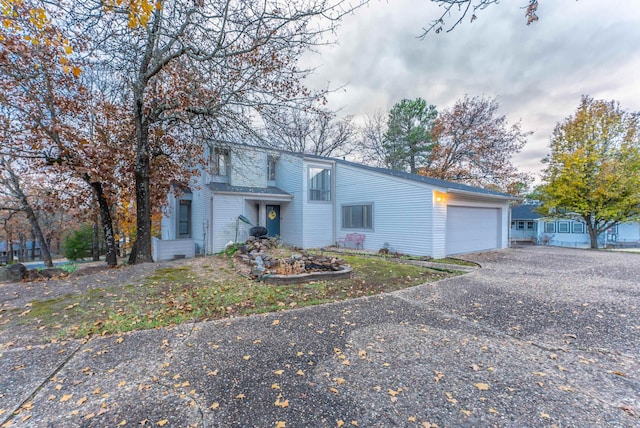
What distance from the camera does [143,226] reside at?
29.4ft

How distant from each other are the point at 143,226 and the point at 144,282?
362 centimetres

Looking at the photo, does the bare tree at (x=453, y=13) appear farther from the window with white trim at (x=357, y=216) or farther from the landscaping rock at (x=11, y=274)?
the landscaping rock at (x=11, y=274)

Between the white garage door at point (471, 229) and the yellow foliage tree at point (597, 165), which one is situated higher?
the yellow foliage tree at point (597, 165)

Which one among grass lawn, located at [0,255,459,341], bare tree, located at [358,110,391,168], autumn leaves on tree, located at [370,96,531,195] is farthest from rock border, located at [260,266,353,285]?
bare tree, located at [358,110,391,168]

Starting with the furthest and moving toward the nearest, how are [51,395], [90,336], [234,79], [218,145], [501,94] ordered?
[501,94] < [218,145] < [234,79] < [90,336] < [51,395]

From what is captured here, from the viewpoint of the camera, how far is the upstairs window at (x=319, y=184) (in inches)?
540

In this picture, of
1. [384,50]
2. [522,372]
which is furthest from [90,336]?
[384,50]

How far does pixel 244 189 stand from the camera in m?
13.0

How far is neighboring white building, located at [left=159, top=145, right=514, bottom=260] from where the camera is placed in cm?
1072

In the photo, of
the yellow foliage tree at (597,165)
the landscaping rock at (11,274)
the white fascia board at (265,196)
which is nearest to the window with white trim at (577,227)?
the yellow foliage tree at (597,165)

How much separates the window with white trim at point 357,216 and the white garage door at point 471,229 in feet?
10.9

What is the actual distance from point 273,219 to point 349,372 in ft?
40.3

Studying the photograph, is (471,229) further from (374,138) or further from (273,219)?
Result: (374,138)

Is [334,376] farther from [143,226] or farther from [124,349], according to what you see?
[143,226]
